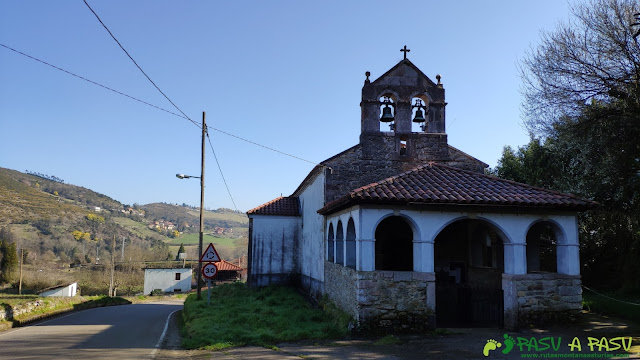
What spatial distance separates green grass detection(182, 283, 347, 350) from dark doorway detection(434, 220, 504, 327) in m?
3.06

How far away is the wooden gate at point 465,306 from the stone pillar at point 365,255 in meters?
2.56

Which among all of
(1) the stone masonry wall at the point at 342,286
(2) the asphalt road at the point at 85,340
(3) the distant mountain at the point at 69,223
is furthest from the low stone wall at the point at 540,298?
(3) the distant mountain at the point at 69,223

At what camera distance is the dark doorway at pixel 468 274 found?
10.8 meters

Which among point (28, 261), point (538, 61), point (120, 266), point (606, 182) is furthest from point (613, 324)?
point (28, 261)

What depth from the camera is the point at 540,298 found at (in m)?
10.0

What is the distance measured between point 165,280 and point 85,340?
4289 cm

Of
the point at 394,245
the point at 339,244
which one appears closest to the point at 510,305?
the point at 394,245

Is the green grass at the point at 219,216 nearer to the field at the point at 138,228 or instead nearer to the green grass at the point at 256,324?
the field at the point at 138,228

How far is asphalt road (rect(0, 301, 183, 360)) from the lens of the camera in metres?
8.56

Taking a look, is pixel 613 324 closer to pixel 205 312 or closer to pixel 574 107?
pixel 574 107

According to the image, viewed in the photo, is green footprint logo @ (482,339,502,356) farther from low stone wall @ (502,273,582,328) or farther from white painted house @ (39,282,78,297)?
white painted house @ (39,282,78,297)

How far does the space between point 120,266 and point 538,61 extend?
66.1 metres

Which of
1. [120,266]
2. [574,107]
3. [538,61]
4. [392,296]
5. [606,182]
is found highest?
[538,61]

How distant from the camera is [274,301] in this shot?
50.9 feet
